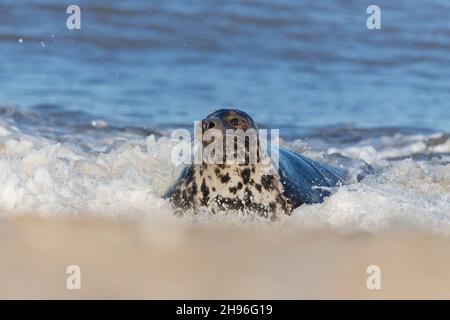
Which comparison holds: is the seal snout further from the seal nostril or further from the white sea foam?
the white sea foam

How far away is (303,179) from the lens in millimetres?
5867

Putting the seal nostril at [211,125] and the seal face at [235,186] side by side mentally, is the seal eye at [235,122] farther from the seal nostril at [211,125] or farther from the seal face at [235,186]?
the seal nostril at [211,125]

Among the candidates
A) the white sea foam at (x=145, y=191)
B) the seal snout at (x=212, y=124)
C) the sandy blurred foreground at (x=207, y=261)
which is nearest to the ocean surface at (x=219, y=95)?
the white sea foam at (x=145, y=191)

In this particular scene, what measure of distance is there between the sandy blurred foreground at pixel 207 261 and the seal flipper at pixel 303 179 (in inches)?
21.3

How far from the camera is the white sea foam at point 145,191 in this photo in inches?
209

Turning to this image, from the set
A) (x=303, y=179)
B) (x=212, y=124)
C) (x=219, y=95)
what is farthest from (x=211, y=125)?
(x=219, y=95)

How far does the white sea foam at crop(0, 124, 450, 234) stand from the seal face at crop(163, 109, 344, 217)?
3.3 inches

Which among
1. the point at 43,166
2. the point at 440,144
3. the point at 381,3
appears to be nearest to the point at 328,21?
the point at 381,3

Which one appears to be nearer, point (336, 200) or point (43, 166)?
point (336, 200)

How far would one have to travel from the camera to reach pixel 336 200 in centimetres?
559

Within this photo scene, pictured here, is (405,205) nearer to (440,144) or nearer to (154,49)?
(440,144)

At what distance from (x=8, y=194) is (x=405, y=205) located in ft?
6.81

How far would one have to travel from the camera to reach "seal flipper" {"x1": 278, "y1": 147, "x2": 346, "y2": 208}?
561 centimetres

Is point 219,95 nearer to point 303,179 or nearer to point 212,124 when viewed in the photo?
point 303,179
